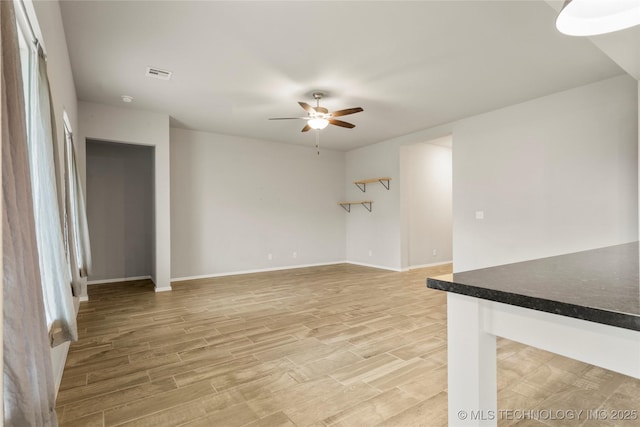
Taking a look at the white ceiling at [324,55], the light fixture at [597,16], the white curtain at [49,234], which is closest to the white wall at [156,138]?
the white ceiling at [324,55]

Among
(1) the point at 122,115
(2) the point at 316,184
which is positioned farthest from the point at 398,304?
(1) the point at 122,115

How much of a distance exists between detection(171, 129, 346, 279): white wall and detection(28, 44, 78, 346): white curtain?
4143mm

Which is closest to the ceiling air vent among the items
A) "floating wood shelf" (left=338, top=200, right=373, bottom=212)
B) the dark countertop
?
the dark countertop

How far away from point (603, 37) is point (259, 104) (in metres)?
3.54

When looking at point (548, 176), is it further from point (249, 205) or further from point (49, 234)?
point (49, 234)

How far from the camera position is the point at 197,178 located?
5703mm

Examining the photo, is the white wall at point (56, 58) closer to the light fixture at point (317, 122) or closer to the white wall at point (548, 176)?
the light fixture at point (317, 122)

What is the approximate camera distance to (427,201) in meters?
6.87

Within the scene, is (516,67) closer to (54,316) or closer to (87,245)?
(54,316)

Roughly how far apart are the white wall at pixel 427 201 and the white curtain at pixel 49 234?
5.61m

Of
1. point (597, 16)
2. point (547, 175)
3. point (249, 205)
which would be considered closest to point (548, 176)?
point (547, 175)

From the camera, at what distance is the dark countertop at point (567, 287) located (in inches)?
23.5

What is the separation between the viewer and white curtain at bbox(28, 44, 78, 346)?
146cm

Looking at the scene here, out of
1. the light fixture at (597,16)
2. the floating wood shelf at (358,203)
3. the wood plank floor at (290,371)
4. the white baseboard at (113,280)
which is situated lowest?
the white baseboard at (113,280)
